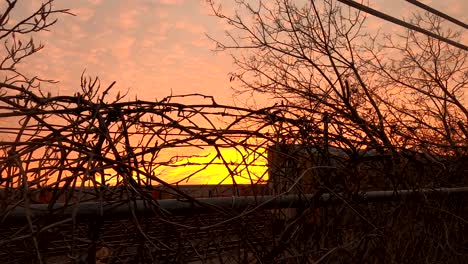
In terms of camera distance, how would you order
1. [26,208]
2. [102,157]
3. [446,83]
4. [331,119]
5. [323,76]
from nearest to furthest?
[26,208] < [102,157] < [331,119] < [323,76] < [446,83]

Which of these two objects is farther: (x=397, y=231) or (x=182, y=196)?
(x=397, y=231)

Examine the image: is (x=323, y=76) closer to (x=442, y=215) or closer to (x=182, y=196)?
(x=442, y=215)

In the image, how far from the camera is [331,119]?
2.42m

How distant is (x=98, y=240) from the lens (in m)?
1.48

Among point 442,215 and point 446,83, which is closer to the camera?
point 442,215

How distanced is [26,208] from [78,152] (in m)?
0.29

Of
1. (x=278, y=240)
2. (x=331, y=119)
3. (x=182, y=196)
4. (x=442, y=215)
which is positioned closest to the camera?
(x=182, y=196)

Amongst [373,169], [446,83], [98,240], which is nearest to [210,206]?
[98,240]

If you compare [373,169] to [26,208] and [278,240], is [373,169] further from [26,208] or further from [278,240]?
[26,208]

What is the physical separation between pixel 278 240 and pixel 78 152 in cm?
94

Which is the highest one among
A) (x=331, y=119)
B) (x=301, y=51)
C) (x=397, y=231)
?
(x=301, y=51)

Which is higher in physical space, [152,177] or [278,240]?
[152,177]

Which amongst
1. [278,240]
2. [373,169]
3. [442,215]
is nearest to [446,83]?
[442,215]

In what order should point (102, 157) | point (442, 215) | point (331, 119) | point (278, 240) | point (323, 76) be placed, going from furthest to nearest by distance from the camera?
1. point (323, 76)
2. point (442, 215)
3. point (331, 119)
4. point (278, 240)
5. point (102, 157)
